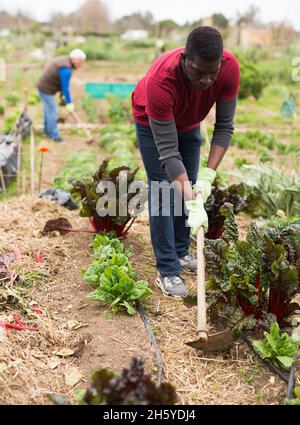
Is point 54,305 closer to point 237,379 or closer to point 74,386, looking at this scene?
point 74,386

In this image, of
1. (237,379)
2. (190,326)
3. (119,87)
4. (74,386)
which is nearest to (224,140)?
(190,326)

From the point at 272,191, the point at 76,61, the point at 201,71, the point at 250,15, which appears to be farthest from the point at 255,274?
the point at 250,15

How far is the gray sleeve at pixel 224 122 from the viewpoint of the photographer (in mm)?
3115

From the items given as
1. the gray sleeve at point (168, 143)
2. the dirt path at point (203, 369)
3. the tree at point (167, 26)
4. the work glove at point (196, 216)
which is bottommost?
the dirt path at point (203, 369)

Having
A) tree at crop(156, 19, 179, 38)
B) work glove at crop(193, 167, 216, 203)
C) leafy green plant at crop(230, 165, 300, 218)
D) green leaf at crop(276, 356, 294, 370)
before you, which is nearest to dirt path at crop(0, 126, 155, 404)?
green leaf at crop(276, 356, 294, 370)

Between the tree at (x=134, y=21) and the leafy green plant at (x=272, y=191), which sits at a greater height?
the tree at (x=134, y=21)

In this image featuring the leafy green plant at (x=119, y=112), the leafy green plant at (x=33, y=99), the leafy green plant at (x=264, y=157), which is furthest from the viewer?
the leafy green plant at (x=33, y=99)

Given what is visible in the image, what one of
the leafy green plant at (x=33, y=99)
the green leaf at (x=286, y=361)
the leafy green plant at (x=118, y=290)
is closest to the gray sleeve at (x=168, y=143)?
the leafy green plant at (x=118, y=290)

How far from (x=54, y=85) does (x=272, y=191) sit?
5.16 m

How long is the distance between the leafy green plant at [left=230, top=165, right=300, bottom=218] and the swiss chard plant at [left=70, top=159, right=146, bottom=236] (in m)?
1.23

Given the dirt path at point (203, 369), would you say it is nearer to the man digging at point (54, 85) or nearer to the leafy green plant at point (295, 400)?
the leafy green plant at point (295, 400)

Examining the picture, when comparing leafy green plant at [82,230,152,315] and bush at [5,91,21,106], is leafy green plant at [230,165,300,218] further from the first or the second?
bush at [5,91,21,106]

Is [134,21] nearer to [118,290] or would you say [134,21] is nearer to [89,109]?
[89,109]
